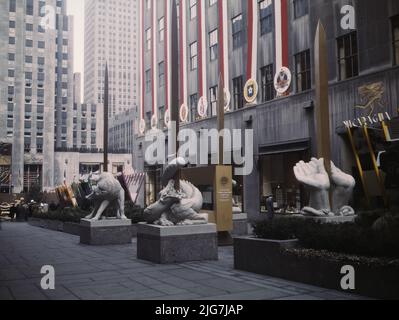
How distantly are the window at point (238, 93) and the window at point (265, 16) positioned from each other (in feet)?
12.7

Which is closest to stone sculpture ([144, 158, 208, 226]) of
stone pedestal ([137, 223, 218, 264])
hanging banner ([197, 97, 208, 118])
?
stone pedestal ([137, 223, 218, 264])

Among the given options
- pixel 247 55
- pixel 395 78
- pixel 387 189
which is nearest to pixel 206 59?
pixel 247 55

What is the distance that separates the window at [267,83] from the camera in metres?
27.7

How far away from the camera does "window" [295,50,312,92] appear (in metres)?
24.9

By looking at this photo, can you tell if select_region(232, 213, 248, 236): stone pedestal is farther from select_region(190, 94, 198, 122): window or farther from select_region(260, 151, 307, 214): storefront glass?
select_region(190, 94, 198, 122): window

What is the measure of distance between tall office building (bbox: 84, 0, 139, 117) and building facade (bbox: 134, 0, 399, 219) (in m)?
81.6

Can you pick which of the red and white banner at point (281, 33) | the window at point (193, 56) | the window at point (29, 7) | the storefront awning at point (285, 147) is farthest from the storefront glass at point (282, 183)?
the window at point (29, 7)

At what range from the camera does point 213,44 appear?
33.5 meters

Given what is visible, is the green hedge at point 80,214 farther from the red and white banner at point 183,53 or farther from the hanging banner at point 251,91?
the red and white banner at point 183,53

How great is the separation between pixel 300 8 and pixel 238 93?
7.34 m

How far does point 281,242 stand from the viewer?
9.17 metres

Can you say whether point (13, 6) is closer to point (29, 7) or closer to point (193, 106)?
point (29, 7)
